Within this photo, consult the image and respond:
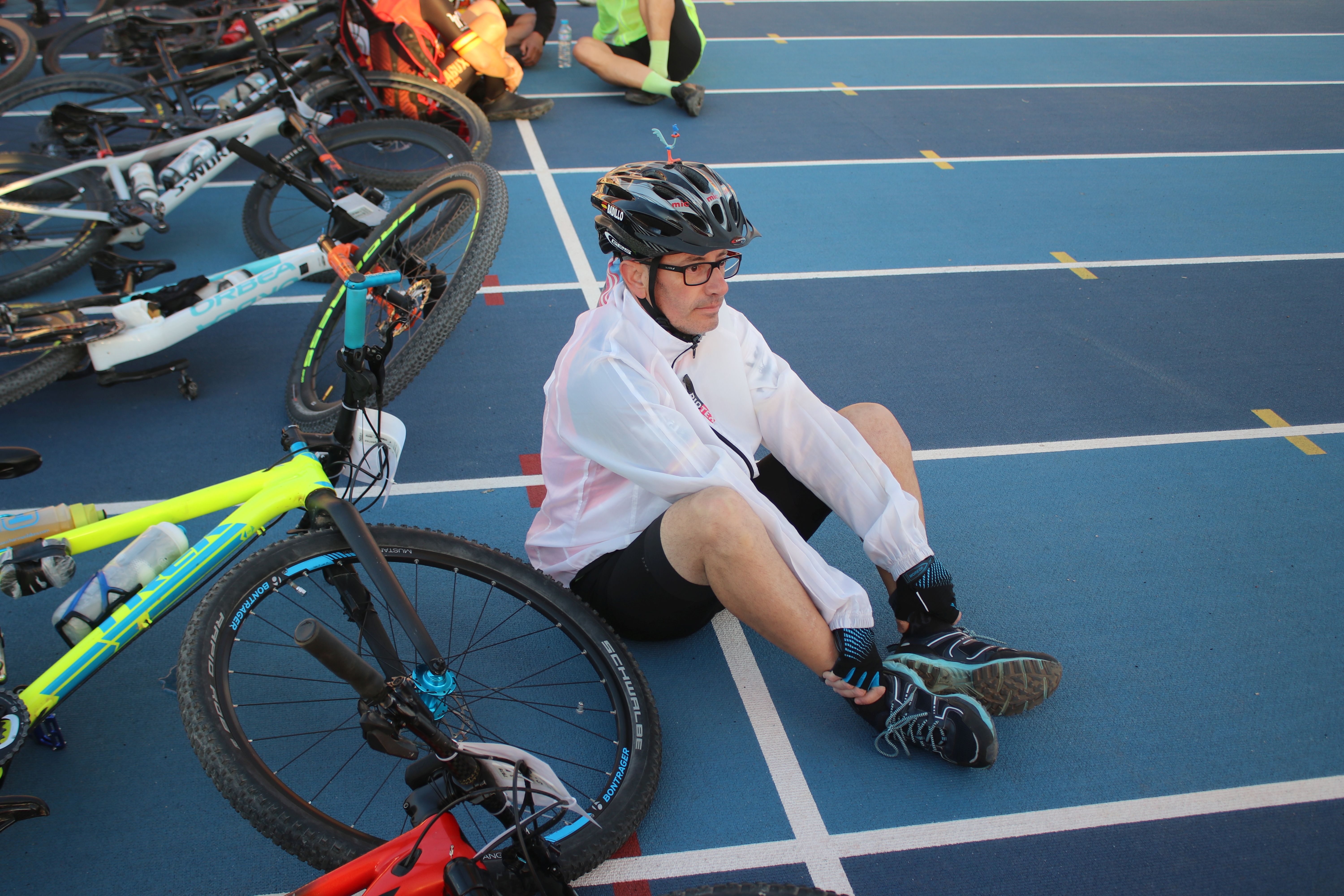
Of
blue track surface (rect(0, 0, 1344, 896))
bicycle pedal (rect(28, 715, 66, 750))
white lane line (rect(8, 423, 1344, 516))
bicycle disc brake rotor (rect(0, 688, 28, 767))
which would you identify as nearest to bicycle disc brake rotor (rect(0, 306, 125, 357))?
blue track surface (rect(0, 0, 1344, 896))

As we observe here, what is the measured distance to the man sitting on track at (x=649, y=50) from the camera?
5984 millimetres

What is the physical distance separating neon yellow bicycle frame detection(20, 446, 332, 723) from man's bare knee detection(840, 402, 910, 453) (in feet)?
4.36

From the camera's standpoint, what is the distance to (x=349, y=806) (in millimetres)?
1885

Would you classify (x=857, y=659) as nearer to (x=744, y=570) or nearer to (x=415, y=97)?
(x=744, y=570)

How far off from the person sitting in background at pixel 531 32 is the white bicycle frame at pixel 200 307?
13.7 feet

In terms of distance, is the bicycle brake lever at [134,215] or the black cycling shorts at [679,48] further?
the black cycling shorts at [679,48]

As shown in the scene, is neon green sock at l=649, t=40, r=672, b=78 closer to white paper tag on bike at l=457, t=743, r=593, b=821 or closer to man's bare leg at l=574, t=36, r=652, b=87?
man's bare leg at l=574, t=36, r=652, b=87

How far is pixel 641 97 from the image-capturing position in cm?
618

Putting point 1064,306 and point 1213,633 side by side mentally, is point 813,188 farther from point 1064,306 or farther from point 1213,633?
point 1213,633

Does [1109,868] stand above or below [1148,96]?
below

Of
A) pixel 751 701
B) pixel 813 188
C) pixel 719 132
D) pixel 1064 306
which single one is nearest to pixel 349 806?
pixel 751 701

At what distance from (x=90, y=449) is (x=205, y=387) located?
456 millimetres

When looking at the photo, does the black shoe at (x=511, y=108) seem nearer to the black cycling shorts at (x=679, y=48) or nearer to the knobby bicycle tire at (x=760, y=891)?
the black cycling shorts at (x=679, y=48)

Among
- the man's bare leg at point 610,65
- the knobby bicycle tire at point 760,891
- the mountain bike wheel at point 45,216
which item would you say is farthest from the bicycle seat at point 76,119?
the knobby bicycle tire at point 760,891
